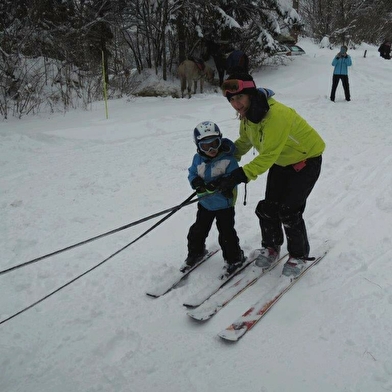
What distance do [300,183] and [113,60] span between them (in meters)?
14.3

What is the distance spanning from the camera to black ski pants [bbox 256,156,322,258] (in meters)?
2.98

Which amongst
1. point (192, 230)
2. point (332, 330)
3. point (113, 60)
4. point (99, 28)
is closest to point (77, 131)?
point (192, 230)

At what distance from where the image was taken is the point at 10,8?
12125 mm

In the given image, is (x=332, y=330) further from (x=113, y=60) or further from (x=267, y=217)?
(x=113, y=60)

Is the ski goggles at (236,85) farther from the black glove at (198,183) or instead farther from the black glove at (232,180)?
the black glove at (198,183)

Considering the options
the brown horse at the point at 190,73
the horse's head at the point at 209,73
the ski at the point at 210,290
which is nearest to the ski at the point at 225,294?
the ski at the point at 210,290

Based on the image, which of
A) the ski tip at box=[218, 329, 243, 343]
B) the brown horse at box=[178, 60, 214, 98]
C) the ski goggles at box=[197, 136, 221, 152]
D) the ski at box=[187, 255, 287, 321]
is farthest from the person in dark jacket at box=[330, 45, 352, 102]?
the ski tip at box=[218, 329, 243, 343]

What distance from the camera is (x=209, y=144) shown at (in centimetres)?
296

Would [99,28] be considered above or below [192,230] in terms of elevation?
above

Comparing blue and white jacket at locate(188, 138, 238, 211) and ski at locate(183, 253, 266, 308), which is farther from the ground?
blue and white jacket at locate(188, 138, 238, 211)

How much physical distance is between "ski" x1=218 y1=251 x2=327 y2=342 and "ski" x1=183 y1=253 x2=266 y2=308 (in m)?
0.36

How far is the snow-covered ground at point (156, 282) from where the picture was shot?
2.31 m

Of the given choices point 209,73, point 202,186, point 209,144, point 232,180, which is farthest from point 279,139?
point 209,73

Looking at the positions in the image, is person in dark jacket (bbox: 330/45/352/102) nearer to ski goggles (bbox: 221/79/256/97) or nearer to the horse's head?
the horse's head
